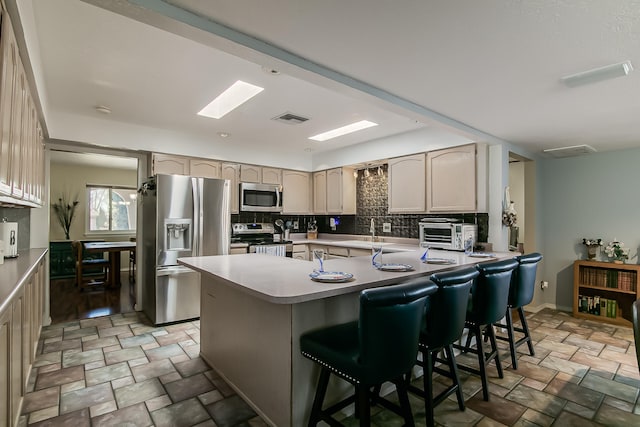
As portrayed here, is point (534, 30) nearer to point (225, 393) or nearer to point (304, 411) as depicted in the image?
point (304, 411)

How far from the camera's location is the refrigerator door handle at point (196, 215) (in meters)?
4.02

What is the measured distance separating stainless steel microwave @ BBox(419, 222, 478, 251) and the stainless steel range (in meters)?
2.10

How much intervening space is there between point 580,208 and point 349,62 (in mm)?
4300

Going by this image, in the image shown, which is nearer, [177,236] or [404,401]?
[404,401]

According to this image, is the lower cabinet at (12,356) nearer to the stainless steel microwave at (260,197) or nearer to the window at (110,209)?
the stainless steel microwave at (260,197)

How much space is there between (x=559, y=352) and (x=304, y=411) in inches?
105

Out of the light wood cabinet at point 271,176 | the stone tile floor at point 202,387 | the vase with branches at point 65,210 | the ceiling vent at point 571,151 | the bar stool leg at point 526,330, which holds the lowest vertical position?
the stone tile floor at point 202,387

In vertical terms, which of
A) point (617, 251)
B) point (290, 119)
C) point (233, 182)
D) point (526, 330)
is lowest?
point (526, 330)

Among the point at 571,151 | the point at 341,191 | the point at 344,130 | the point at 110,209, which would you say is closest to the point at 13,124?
the point at 344,130

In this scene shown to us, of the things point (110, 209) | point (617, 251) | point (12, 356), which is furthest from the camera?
point (110, 209)

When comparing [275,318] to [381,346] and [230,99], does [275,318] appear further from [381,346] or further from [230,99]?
[230,99]

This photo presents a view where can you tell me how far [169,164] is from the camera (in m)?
4.40

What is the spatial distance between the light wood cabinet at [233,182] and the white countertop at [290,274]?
2148 millimetres

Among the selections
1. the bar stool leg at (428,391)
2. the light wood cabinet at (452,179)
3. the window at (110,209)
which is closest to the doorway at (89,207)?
the window at (110,209)
